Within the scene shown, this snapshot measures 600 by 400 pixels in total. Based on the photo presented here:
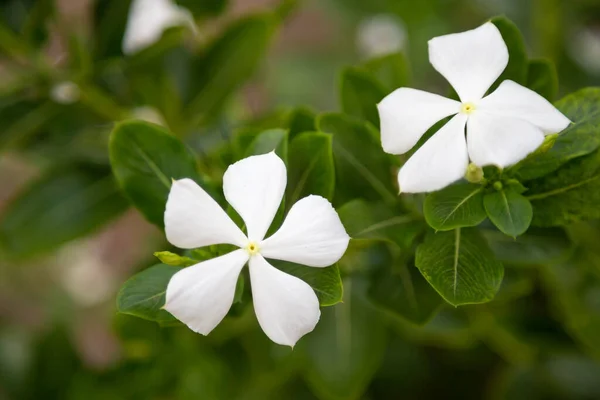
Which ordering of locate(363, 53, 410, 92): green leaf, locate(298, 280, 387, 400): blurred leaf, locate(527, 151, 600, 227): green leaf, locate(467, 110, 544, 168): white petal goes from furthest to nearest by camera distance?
1. locate(298, 280, 387, 400): blurred leaf
2. locate(363, 53, 410, 92): green leaf
3. locate(527, 151, 600, 227): green leaf
4. locate(467, 110, 544, 168): white petal

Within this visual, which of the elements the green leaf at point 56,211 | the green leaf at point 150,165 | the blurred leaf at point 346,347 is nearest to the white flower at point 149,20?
the green leaf at point 56,211

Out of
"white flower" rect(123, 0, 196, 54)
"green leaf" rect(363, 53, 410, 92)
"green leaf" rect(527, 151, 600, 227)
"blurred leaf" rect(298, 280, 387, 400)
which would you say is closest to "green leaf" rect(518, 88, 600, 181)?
"green leaf" rect(527, 151, 600, 227)

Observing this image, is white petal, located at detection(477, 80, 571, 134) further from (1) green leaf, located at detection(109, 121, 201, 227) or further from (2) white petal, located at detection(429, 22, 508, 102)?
(1) green leaf, located at detection(109, 121, 201, 227)

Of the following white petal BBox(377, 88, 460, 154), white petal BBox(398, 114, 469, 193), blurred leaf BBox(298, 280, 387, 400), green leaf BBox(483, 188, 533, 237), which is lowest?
blurred leaf BBox(298, 280, 387, 400)

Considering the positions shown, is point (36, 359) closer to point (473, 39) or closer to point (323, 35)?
point (473, 39)

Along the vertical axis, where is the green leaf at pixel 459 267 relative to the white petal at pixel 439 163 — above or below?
below

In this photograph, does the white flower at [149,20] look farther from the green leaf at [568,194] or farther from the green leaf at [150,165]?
the green leaf at [568,194]

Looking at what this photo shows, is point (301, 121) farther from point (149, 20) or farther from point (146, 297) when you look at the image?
point (149, 20)

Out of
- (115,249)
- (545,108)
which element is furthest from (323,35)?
(545,108)
